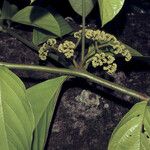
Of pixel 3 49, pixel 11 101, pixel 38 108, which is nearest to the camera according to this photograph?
pixel 11 101

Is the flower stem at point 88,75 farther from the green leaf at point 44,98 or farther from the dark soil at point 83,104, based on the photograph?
the dark soil at point 83,104

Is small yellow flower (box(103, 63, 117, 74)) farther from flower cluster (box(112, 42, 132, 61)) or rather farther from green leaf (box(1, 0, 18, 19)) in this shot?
green leaf (box(1, 0, 18, 19))

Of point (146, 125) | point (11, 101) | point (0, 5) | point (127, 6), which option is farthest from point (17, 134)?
point (127, 6)

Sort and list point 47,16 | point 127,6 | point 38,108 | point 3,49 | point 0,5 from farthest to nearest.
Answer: point 127,6, point 0,5, point 3,49, point 47,16, point 38,108

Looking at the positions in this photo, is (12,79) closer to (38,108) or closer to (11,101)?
(11,101)

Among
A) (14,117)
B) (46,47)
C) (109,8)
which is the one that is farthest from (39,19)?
(109,8)

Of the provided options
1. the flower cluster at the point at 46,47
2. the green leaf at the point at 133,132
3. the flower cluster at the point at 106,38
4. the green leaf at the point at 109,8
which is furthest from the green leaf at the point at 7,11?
the green leaf at the point at 109,8
